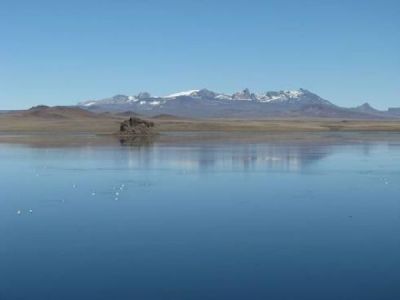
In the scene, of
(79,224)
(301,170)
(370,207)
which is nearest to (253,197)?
(370,207)

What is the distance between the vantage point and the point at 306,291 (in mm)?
10570

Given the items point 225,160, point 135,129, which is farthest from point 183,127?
point 225,160

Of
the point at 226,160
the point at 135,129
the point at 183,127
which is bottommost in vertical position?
the point at 183,127

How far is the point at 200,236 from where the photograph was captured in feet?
47.1

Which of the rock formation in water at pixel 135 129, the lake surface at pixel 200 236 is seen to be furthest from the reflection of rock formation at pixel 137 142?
the lake surface at pixel 200 236

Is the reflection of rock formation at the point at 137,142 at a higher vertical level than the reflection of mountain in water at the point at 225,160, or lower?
lower

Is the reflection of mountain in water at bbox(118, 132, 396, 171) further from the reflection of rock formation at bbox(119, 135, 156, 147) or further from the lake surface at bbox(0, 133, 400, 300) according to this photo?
the reflection of rock formation at bbox(119, 135, 156, 147)

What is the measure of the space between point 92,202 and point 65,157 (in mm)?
19097

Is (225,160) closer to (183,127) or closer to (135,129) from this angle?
(135,129)

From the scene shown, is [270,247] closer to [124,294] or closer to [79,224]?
[124,294]

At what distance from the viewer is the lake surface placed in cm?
1086

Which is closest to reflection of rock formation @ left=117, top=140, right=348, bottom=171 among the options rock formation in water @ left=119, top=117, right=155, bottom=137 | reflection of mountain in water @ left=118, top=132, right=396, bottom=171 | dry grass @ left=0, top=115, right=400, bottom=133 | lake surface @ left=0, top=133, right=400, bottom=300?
reflection of mountain in water @ left=118, top=132, right=396, bottom=171

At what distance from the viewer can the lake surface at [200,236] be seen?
10.9 meters

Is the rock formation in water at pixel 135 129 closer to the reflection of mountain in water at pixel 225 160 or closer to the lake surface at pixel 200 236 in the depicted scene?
the reflection of mountain in water at pixel 225 160
